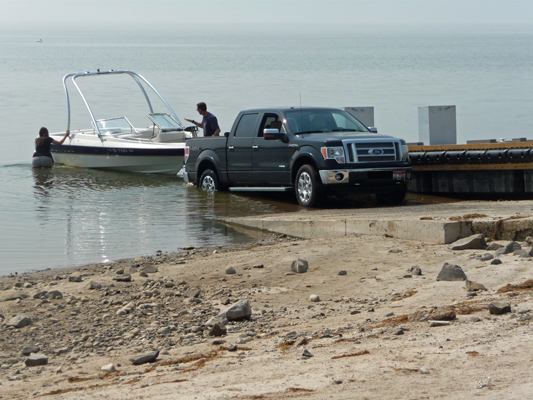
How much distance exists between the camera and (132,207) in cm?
1566

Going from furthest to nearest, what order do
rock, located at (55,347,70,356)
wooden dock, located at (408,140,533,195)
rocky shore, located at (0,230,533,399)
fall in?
wooden dock, located at (408,140,533,195)
rock, located at (55,347,70,356)
rocky shore, located at (0,230,533,399)

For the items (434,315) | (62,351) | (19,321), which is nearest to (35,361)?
(62,351)

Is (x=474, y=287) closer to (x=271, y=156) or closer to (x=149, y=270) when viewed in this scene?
(x=149, y=270)

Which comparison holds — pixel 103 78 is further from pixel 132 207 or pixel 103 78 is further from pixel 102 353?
pixel 102 353

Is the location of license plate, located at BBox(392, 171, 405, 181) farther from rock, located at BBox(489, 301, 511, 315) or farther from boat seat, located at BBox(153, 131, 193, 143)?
boat seat, located at BBox(153, 131, 193, 143)

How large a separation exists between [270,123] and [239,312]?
853 centimetres

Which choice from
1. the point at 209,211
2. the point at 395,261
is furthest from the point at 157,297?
the point at 209,211

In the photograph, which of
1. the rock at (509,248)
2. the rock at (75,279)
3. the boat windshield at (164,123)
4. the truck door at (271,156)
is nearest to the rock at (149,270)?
the rock at (75,279)

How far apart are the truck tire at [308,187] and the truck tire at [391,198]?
1452mm

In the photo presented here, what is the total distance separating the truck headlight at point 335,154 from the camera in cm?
1305

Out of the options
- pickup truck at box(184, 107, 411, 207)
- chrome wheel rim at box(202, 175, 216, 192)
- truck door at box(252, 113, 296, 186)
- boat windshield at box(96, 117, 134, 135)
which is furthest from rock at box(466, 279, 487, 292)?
boat windshield at box(96, 117, 134, 135)

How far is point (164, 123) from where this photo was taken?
21797 millimetres

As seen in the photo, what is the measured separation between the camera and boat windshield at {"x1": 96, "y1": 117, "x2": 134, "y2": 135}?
2328 centimetres

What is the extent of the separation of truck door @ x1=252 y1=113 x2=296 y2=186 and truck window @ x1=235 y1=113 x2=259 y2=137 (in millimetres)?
206
